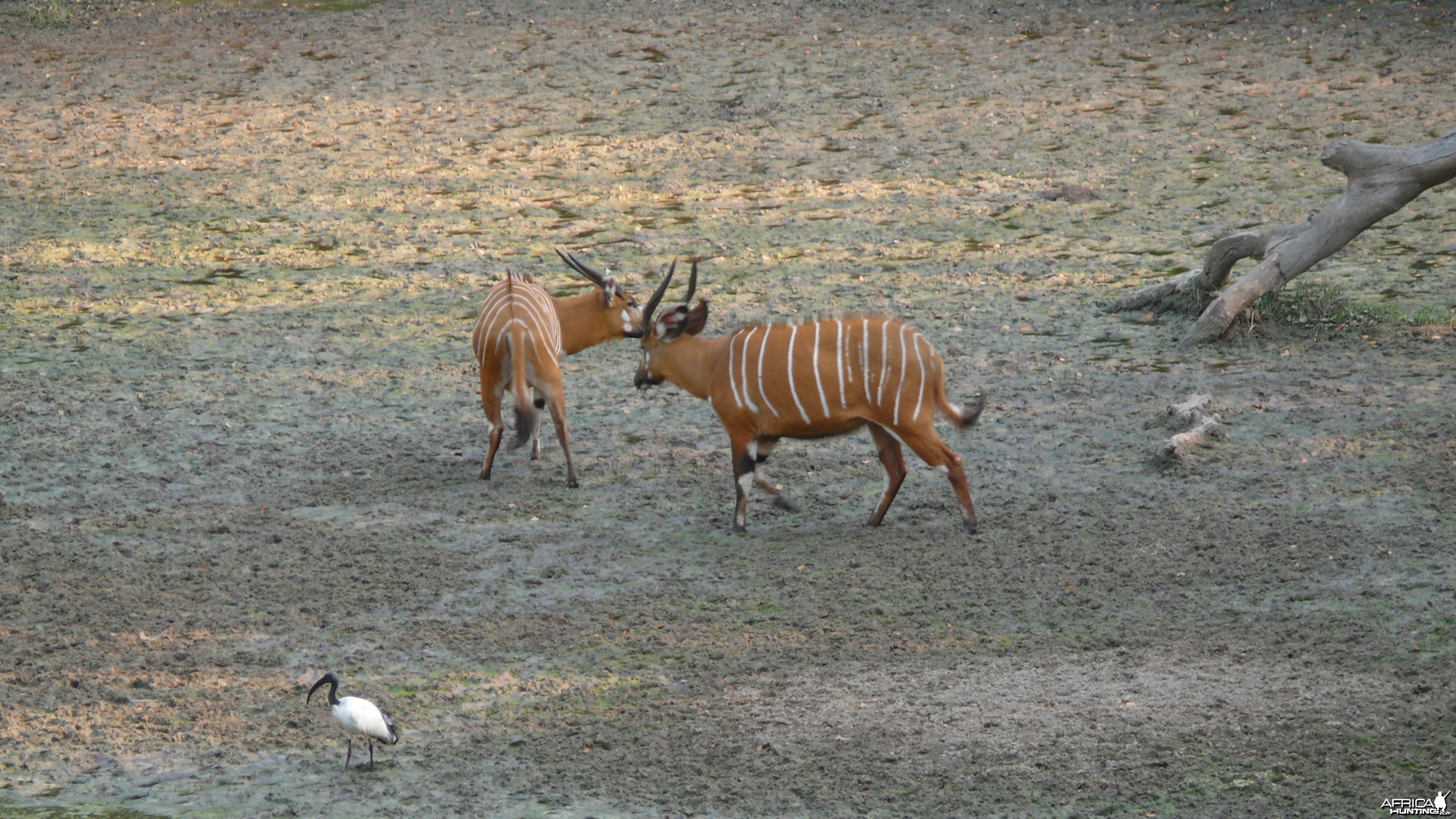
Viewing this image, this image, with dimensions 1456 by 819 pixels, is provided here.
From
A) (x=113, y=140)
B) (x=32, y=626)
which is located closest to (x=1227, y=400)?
(x=32, y=626)

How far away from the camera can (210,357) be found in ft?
30.7

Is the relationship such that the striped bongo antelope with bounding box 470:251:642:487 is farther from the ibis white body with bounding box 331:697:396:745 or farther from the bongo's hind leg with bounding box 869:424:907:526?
the ibis white body with bounding box 331:697:396:745

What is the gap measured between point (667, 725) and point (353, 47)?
1198cm

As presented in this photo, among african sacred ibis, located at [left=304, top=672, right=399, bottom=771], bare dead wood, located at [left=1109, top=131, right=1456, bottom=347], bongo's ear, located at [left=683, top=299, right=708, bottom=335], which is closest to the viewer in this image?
african sacred ibis, located at [left=304, top=672, right=399, bottom=771]

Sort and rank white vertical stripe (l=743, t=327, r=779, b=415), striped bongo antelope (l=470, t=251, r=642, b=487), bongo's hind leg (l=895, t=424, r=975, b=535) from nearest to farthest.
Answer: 1. bongo's hind leg (l=895, t=424, r=975, b=535)
2. white vertical stripe (l=743, t=327, r=779, b=415)
3. striped bongo antelope (l=470, t=251, r=642, b=487)

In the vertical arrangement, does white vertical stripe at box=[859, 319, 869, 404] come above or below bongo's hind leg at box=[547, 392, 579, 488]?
above

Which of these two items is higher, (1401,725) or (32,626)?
(1401,725)

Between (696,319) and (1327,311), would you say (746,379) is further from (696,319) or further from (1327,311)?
(1327,311)

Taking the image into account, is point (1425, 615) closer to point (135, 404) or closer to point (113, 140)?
point (135, 404)

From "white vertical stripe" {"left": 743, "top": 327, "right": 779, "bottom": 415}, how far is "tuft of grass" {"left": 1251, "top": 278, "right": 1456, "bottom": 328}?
3.72 metres

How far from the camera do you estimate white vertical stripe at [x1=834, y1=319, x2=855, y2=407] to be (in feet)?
21.8

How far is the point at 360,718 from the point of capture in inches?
183

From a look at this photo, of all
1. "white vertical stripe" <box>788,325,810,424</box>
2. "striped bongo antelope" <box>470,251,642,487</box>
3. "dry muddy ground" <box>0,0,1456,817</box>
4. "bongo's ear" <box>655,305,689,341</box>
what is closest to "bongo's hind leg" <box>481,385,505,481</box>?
"striped bongo antelope" <box>470,251,642,487</box>

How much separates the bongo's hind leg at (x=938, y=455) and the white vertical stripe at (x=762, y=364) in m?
0.62
